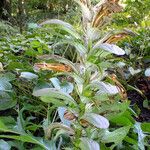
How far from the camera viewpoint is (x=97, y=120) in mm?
1146

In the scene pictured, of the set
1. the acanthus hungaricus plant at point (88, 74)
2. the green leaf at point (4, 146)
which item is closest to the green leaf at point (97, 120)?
the acanthus hungaricus plant at point (88, 74)

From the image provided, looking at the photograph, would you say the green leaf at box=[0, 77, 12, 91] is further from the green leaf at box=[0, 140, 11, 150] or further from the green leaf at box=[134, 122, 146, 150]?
the green leaf at box=[134, 122, 146, 150]

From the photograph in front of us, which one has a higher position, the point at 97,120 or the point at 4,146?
the point at 97,120

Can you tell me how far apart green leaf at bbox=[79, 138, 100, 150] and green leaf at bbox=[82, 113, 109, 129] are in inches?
2.8

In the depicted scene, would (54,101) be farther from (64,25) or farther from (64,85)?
(64,85)

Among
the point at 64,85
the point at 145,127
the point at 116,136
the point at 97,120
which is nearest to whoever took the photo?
the point at 97,120

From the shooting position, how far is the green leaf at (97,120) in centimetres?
112

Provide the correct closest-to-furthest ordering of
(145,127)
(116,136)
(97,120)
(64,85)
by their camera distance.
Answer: (97,120), (116,136), (64,85), (145,127)

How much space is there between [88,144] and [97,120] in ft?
0.31

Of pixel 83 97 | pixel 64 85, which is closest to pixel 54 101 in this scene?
pixel 83 97

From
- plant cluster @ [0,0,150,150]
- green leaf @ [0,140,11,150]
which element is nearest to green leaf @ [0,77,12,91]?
plant cluster @ [0,0,150,150]

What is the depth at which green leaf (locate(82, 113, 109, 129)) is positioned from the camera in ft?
3.67

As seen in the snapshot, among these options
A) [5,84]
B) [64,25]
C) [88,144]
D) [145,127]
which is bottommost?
[145,127]

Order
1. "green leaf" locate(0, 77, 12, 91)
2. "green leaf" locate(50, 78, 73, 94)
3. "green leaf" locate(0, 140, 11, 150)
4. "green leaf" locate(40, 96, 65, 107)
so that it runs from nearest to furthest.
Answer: "green leaf" locate(40, 96, 65, 107), "green leaf" locate(0, 140, 11, 150), "green leaf" locate(50, 78, 73, 94), "green leaf" locate(0, 77, 12, 91)
